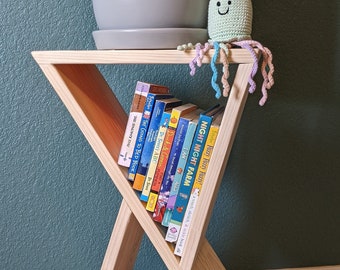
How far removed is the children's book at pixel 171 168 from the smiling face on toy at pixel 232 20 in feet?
0.50

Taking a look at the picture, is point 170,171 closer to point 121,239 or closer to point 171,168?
point 171,168

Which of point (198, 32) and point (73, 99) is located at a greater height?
point (198, 32)

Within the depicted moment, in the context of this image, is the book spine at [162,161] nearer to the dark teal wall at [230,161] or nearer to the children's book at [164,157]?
the children's book at [164,157]

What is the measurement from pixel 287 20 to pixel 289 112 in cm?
21

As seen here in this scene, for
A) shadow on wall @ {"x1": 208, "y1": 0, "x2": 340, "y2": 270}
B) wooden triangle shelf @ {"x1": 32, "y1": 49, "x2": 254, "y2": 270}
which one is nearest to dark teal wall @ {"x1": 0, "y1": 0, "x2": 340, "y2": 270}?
shadow on wall @ {"x1": 208, "y1": 0, "x2": 340, "y2": 270}

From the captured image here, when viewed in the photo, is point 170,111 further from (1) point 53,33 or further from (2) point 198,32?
(1) point 53,33

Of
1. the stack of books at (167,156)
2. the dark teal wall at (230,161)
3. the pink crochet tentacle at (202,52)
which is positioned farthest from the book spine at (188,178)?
the dark teal wall at (230,161)

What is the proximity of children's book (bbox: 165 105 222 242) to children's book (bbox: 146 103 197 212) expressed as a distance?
40mm

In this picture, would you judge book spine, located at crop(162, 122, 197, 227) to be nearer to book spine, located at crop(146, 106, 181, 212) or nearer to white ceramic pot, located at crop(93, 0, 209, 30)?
book spine, located at crop(146, 106, 181, 212)

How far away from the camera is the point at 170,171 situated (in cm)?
71

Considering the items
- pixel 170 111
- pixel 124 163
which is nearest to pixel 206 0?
pixel 170 111

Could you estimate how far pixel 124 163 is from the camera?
0.72 m

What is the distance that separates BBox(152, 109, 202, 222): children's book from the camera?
689mm

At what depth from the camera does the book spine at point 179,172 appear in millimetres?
679
